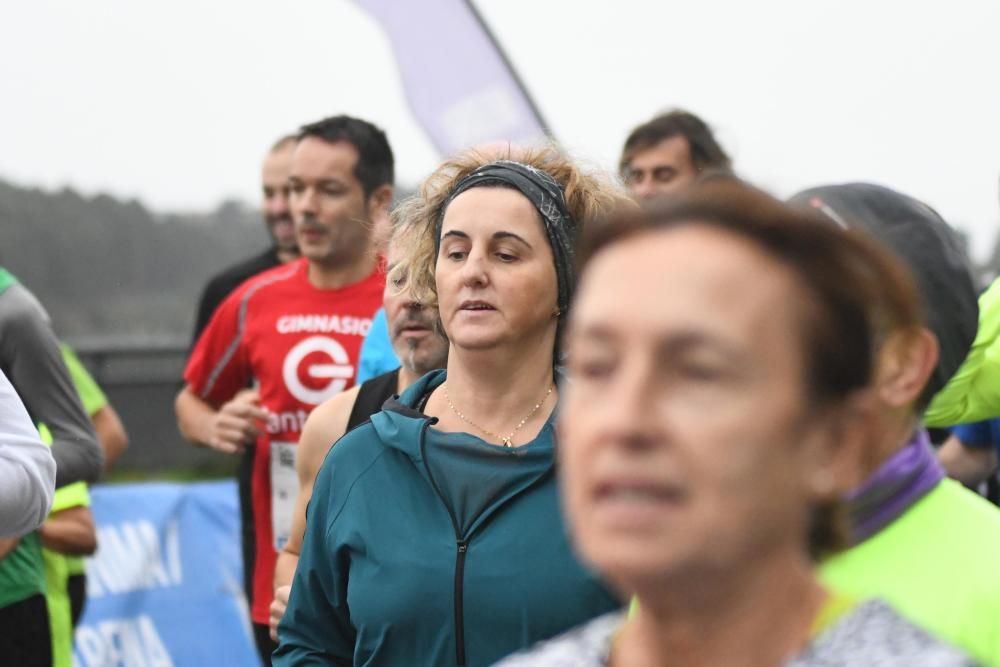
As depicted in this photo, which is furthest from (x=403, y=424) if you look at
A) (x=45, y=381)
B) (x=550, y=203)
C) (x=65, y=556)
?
(x=65, y=556)

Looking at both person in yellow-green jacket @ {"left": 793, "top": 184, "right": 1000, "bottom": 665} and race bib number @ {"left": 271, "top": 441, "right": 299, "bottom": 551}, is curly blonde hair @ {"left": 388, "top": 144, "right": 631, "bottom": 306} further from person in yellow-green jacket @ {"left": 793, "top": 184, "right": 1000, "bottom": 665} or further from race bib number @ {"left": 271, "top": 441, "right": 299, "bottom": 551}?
race bib number @ {"left": 271, "top": 441, "right": 299, "bottom": 551}

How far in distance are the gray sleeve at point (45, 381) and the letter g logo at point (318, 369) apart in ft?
2.45

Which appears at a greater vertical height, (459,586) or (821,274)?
(821,274)

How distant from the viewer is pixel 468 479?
102 inches

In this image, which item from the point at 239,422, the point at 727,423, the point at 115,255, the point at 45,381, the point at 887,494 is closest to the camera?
the point at 727,423

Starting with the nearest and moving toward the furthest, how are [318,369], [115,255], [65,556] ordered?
[65,556] → [318,369] → [115,255]

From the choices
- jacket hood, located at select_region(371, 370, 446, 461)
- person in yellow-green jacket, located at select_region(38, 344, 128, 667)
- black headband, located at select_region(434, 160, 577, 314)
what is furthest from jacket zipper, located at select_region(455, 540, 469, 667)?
person in yellow-green jacket, located at select_region(38, 344, 128, 667)

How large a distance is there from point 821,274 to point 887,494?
445 millimetres

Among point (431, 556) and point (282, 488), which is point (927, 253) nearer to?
point (431, 556)

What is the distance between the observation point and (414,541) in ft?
8.41

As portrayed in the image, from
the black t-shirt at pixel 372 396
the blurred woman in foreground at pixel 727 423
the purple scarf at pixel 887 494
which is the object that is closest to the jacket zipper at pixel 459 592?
the black t-shirt at pixel 372 396

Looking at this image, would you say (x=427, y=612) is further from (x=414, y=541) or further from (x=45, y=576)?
(x=45, y=576)

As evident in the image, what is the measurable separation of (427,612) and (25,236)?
9.49m

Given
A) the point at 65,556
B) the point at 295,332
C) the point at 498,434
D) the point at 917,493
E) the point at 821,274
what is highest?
the point at 821,274
